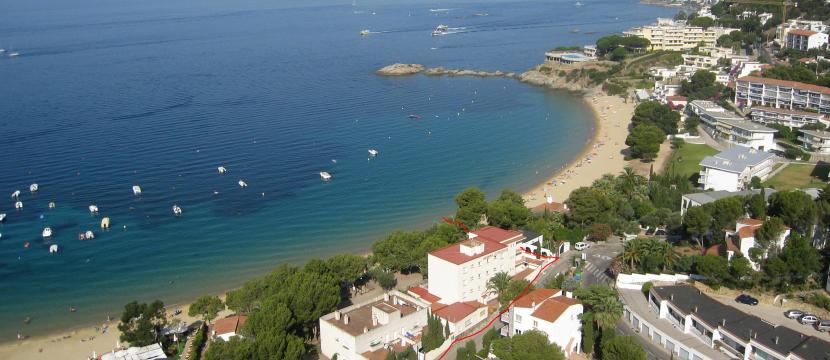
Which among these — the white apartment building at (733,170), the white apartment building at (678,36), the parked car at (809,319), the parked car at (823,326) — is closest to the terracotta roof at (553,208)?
the white apartment building at (733,170)

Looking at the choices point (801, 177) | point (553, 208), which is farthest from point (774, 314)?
point (801, 177)

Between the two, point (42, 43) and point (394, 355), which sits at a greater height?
point (42, 43)

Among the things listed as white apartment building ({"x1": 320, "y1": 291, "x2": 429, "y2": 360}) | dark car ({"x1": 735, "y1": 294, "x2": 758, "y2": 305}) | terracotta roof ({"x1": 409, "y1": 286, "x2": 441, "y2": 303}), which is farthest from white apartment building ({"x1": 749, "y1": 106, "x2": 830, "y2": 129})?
white apartment building ({"x1": 320, "y1": 291, "x2": 429, "y2": 360})

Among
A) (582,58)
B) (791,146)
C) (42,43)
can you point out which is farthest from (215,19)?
(791,146)

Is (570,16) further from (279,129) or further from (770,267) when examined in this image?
(770,267)

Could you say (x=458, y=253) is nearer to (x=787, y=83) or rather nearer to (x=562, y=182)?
(x=562, y=182)

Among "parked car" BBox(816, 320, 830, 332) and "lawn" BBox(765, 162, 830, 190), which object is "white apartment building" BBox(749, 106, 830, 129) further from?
"parked car" BBox(816, 320, 830, 332)
